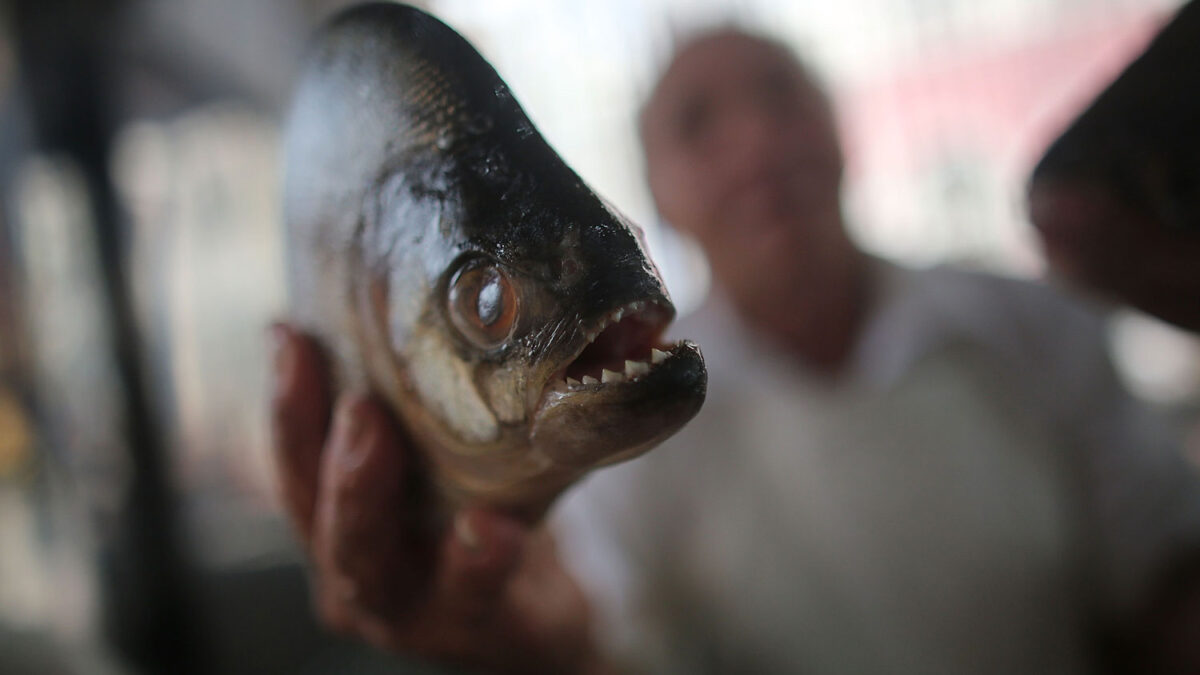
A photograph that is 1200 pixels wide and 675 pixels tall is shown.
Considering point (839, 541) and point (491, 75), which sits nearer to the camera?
point (491, 75)

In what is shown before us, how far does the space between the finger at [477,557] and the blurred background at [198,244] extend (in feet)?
1.51

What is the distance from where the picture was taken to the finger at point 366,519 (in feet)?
1.07

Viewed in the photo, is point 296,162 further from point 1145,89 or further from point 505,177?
point 1145,89

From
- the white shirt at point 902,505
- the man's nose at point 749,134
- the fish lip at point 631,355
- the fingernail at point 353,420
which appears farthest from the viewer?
the white shirt at point 902,505

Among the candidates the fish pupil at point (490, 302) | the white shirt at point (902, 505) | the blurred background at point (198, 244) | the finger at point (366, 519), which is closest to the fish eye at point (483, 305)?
the fish pupil at point (490, 302)

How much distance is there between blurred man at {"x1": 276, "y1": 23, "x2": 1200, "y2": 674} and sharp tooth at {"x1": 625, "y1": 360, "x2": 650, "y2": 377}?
1.59ft

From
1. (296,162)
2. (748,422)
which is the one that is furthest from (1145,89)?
(748,422)

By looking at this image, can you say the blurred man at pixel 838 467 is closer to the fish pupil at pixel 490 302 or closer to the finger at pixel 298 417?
the finger at pixel 298 417

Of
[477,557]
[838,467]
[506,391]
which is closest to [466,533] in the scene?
[477,557]

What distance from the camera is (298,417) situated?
40 cm

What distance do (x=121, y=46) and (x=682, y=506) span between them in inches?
56.9

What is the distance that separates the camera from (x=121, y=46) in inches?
54.8

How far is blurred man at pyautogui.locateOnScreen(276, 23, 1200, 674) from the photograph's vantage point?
2.48 ft

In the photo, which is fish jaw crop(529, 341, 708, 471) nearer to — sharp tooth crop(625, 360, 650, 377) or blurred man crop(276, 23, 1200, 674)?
sharp tooth crop(625, 360, 650, 377)
